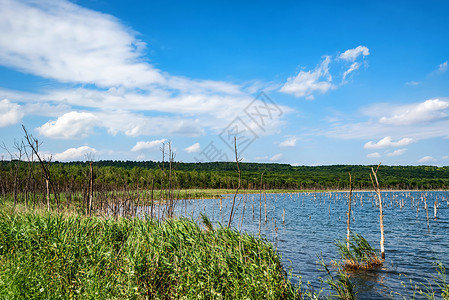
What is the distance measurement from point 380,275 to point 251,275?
26.6ft

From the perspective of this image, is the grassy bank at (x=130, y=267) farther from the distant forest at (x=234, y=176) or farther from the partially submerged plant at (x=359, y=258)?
the distant forest at (x=234, y=176)

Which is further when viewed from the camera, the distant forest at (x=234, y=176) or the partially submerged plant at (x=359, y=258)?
the distant forest at (x=234, y=176)

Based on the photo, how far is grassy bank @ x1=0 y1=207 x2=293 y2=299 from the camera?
6.03 m

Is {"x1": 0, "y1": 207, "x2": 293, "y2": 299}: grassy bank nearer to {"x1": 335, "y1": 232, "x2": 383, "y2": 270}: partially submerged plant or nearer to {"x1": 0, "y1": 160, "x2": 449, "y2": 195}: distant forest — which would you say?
{"x1": 335, "y1": 232, "x2": 383, "y2": 270}: partially submerged plant

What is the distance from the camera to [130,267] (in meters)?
6.74

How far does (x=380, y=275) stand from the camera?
12469 mm

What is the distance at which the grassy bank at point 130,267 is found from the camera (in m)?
6.03

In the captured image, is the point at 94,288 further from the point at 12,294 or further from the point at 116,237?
the point at 116,237

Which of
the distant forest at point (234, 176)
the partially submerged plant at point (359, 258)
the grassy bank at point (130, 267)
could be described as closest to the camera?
the grassy bank at point (130, 267)

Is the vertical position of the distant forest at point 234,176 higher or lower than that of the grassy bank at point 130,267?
higher

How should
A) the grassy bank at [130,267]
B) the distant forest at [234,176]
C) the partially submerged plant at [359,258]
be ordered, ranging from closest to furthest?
the grassy bank at [130,267]
the partially submerged plant at [359,258]
the distant forest at [234,176]

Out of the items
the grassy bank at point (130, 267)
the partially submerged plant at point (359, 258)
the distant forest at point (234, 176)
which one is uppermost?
the distant forest at point (234, 176)

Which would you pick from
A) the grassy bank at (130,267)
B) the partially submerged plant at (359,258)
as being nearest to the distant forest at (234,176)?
the partially submerged plant at (359,258)

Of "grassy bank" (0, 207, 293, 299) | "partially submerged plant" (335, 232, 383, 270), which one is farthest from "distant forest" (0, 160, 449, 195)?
"grassy bank" (0, 207, 293, 299)
